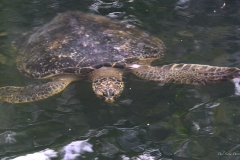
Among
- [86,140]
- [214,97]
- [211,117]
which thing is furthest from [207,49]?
[86,140]

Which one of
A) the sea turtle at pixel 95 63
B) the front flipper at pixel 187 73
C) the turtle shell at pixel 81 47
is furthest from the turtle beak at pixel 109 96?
the front flipper at pixel 187 73

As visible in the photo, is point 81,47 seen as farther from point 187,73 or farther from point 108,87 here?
point 187,73

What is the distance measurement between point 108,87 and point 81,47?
2.72 ft

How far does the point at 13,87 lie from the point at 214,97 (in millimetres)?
2857

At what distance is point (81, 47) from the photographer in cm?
506

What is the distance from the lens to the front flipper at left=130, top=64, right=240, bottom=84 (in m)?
4.59

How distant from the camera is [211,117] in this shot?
410 centimetres

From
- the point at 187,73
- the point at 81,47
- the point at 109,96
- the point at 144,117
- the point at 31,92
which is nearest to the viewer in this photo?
the point at 144,117

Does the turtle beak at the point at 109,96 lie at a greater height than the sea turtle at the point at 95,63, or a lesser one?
lesser

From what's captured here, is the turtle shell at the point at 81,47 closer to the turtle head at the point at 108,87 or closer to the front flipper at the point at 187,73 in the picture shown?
the turtle head at the point at 108,87

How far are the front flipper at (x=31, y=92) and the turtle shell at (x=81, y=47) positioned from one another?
0.22m

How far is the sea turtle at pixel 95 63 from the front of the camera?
4660mm

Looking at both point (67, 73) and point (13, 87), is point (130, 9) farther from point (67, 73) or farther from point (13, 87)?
point (13, 87)

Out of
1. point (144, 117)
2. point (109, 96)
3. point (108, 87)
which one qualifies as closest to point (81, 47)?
point (108, 87)
